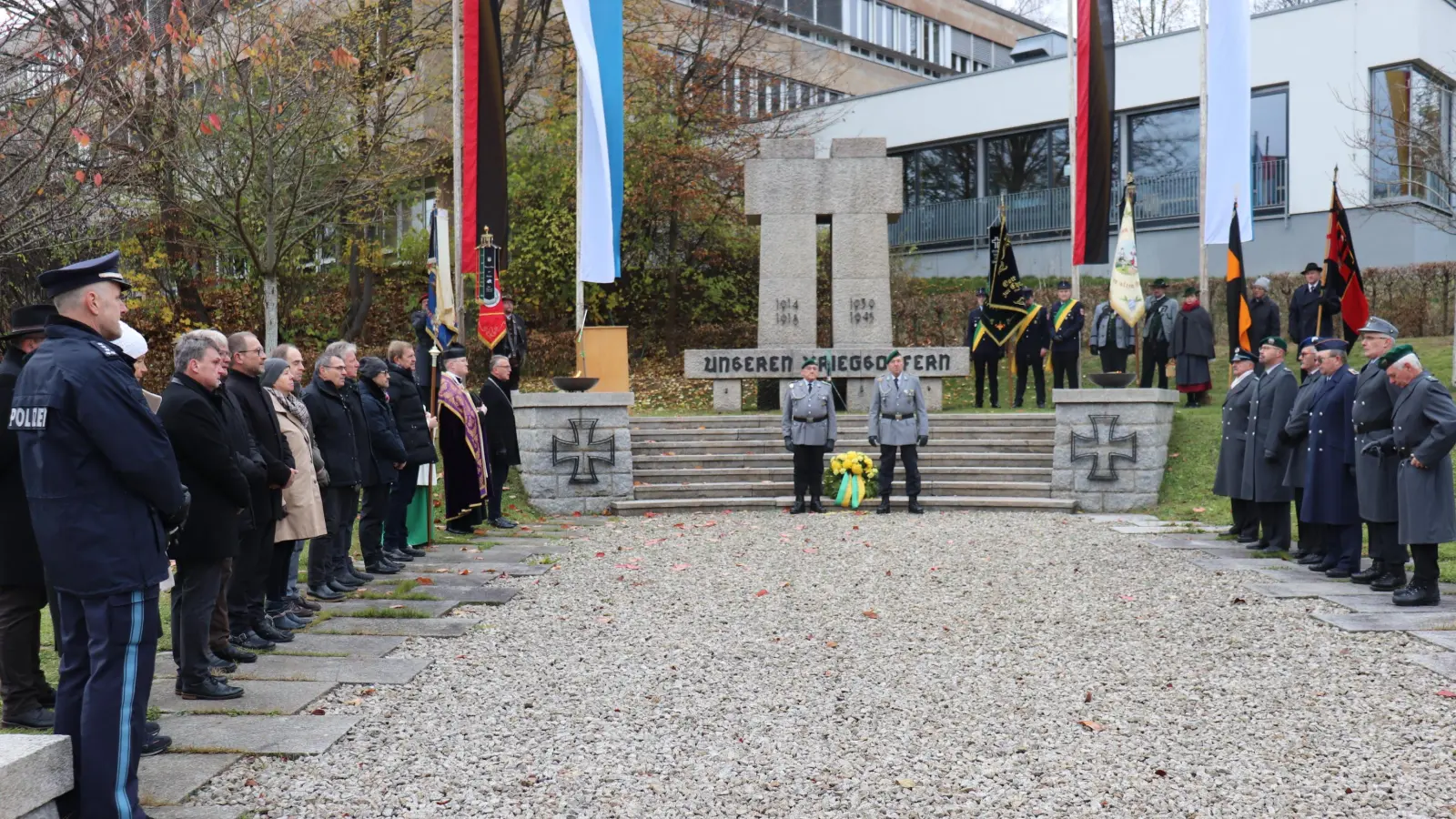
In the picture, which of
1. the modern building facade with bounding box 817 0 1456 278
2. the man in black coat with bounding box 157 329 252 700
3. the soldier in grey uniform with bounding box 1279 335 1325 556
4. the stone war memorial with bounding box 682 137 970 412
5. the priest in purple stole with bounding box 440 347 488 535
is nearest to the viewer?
the man in black coat with bounding box 157 329 252 700

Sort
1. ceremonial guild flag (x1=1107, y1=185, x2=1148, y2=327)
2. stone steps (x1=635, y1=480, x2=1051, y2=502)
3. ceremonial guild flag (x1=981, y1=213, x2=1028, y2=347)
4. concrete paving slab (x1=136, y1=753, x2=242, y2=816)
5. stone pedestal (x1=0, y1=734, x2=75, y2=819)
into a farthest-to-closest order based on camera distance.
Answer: ceremonial guild flag (x1=981, y1=213, x2=1028, y2=347), ceremonial guild flag (x1=1107, y1=185, x2=1148, y2=327), stone steps (x1=635, y1=480, x2=1051, y2=502), concrete paving slab (x1=136, y1=753, x2=242, y2=816), stone pedestal (x1=0, y1=734, x2=75, y2=819)

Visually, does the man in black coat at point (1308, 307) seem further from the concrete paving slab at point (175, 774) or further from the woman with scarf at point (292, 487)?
the concrete paving slab at point (175, 774)

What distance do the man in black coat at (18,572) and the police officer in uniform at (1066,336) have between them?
47.2 feet

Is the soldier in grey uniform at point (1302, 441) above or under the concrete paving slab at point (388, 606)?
above

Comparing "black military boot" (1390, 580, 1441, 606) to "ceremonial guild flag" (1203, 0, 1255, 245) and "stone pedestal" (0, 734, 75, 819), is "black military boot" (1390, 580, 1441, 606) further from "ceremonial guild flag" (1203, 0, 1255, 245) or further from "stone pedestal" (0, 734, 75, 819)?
"ceremonial guild flag" (1203, 0, 1255, 245)

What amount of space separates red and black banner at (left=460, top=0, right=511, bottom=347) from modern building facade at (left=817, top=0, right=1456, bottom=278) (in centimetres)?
1420

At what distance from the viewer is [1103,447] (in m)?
14.1

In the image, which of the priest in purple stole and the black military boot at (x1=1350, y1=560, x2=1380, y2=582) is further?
the priest in purple stole

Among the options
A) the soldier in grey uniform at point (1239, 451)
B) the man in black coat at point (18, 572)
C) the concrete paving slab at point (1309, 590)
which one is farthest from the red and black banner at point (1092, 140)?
the man in black coat at point (18, 572)

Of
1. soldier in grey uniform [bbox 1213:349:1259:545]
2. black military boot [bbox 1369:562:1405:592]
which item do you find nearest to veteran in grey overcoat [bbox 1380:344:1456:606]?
black military boot [bbox 1369:562:1405:592]

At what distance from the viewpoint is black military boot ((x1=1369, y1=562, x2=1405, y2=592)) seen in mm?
8617

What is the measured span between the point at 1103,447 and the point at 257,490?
33.5 ft

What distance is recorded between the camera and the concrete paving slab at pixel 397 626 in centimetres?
751

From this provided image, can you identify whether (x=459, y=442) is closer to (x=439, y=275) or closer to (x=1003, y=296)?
(x=439, y=275)
